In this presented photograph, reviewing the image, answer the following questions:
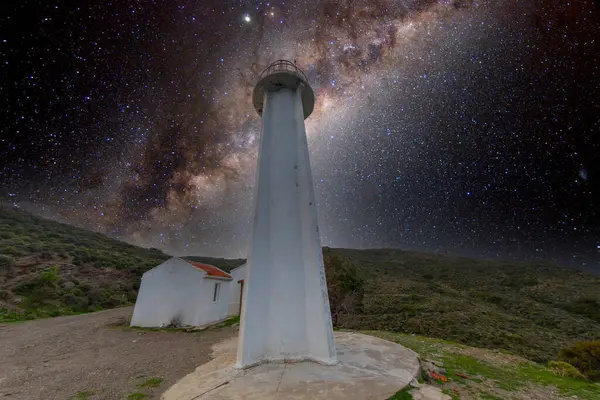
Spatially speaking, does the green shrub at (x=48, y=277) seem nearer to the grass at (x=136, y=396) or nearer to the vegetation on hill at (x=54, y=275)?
the vegetation on hill at (x=54, y=275)

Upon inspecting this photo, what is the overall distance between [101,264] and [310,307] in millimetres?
30723

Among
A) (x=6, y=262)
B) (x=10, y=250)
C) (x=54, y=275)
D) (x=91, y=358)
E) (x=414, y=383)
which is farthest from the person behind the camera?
(x=10, y=250)

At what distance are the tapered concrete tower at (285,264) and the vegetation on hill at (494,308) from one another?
35.9ft

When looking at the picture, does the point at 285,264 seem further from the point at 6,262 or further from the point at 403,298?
the point at 6,262

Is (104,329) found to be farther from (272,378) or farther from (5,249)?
(5,249)

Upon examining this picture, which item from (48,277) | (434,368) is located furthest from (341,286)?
(48,277)

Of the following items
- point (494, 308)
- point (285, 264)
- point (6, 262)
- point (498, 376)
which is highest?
point (6, 262)

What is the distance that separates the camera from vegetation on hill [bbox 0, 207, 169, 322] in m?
18.7

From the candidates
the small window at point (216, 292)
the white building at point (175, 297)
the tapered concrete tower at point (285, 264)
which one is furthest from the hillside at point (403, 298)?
the tapered concrete tower at point (285, 264)

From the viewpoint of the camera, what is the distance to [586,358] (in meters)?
9.65

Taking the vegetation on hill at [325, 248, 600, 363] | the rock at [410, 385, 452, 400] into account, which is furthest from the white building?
the rock at [410, 385, 452, 400]

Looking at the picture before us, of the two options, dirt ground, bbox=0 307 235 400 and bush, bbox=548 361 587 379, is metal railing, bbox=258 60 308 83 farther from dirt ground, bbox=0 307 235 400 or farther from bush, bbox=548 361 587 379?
bush, bbox=548 361 587 379

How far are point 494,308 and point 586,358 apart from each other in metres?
21.6

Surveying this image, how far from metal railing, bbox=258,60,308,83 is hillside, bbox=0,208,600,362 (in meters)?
14.5
